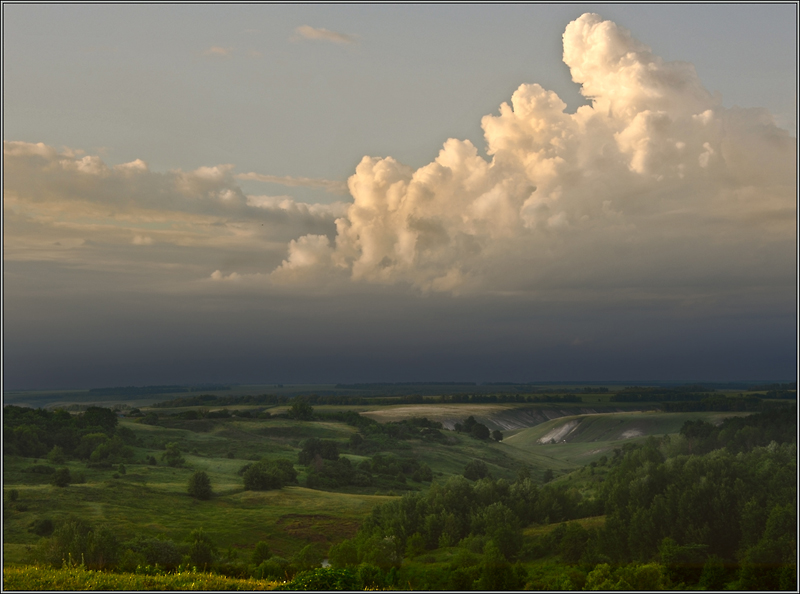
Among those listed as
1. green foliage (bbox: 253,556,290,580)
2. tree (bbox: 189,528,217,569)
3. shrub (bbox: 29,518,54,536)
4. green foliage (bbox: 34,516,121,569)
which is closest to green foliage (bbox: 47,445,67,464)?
shrub (bbox: 29,518,54,536)

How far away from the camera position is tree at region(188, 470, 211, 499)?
8181 centimetres

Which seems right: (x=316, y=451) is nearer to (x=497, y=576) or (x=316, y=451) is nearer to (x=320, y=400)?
(x=497, y=576)

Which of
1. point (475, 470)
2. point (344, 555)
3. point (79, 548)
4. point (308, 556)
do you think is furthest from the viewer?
point (475, 470)

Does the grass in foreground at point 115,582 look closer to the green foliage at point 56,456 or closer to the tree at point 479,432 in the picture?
the green foliage at point 56,456

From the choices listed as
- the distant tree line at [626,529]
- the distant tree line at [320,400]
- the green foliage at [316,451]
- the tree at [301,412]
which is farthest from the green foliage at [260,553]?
the distant tree line at [320,400]

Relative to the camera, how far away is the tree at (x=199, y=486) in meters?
81.8

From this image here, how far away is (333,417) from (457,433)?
27.7 m

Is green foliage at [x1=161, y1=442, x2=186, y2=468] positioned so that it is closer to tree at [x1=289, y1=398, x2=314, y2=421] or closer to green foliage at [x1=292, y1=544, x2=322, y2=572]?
tree at [x1=289, y1=398, x2=314, y2=421]

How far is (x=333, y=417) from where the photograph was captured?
13112 cm

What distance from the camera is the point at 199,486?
82.2 metres

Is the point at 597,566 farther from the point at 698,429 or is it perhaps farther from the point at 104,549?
the point at 104,549

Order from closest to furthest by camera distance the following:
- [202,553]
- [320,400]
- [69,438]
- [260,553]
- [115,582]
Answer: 1. [115,582]
2. [202,553]
3. [260,553]
4. [69,438]
5. [320,400]

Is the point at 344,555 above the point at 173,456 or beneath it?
beneath

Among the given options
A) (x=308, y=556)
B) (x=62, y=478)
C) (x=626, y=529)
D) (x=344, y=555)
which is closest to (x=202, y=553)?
(x=308, y=556)
